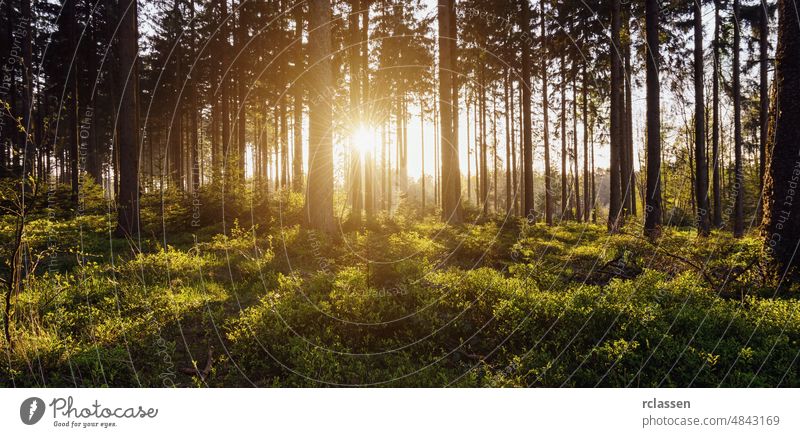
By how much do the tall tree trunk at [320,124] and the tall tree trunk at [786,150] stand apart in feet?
32.7

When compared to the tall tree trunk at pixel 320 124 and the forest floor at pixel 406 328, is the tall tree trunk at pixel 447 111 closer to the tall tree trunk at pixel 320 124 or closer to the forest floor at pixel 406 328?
the tall tree trunk at pixel 320 124

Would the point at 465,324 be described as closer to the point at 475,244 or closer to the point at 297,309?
the point at 297,309

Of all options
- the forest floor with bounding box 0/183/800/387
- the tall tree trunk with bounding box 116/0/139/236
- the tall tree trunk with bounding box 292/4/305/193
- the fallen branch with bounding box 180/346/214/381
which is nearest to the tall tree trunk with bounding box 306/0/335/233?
the forest floor with bounding box 0/183/800/387

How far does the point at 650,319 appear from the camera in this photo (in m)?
5.31

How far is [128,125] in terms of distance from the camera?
12.5 meters

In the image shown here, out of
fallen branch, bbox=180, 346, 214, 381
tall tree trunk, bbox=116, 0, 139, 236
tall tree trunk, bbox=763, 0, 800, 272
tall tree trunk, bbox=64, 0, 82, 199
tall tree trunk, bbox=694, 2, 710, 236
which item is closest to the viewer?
fallen branch, bbox=180, 346, 214, 381

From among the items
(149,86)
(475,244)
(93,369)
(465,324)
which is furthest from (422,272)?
(149,86)

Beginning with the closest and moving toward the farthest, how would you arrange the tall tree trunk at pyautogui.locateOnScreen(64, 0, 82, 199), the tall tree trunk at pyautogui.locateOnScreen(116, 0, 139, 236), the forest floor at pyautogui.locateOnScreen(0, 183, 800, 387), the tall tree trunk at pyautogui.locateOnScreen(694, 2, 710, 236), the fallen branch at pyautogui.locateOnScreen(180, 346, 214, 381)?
the forest floor at pyautogui.locateOnScreen(0, 183, 800, 387), the fallen branch at pyautogui.locateOnScreen(180, 346, 214, 381), the tall tree trunk at pyautogui.locateOnScreen(116, 0, 139, 236), the tall tree trunk at pyautogui.locateOnScreen(694, 2, 710, 236), the tall tree trunk at pyautogui.locateOnScreen(64, 0, 82, 199)

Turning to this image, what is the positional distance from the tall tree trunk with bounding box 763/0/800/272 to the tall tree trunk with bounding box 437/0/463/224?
10150 mm

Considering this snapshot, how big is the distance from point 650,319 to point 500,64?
2273 centimetres

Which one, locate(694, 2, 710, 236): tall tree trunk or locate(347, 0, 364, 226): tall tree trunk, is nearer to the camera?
locate(694, 2, 710, 236): tall tree trunk

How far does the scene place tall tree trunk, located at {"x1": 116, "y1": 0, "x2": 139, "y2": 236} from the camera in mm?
12234
